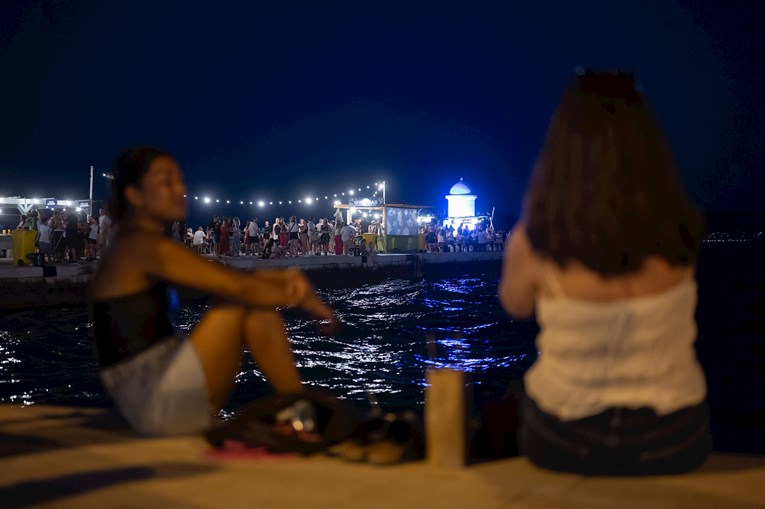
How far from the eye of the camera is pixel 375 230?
139 feet

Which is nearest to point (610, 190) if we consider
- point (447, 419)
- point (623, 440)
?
point (623, 440)

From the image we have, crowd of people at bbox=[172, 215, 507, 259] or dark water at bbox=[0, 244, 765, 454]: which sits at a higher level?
crowd of people at bbox=[172, 215, 507, 259]

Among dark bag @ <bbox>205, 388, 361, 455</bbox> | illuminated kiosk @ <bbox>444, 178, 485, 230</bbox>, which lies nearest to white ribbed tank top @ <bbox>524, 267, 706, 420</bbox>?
dark bag @ <bbox>205, 388, 361, 455</bbox>

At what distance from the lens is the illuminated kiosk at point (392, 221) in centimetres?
4159

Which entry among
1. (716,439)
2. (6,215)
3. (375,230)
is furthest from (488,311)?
(6,215)

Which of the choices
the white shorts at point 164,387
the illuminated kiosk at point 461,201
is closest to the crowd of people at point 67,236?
the white shorts at point 164,387

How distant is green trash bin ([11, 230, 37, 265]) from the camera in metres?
21.8

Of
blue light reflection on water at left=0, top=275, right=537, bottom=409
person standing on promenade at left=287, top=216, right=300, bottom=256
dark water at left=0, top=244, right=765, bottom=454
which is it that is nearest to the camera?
dark water at left=0, top=244, right=765, bottom=454

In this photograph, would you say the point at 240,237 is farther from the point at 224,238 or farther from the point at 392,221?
the point at 392,221

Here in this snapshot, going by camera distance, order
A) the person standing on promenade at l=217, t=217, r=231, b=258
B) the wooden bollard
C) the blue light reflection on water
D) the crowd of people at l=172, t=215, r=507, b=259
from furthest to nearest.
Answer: the crowd of people at l=172, t=215, r=507, b=259 < the person standing on promenade at l=217, t=217, r=231, b=258 < the blue light reflection on water < the wooden bollard

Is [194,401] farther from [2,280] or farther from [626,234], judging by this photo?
[2,280]

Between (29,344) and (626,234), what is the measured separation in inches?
566

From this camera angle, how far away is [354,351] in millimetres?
15055

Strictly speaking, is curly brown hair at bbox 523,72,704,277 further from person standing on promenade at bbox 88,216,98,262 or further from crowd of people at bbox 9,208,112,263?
person standing on promenade at bbox 88,216,98,262
